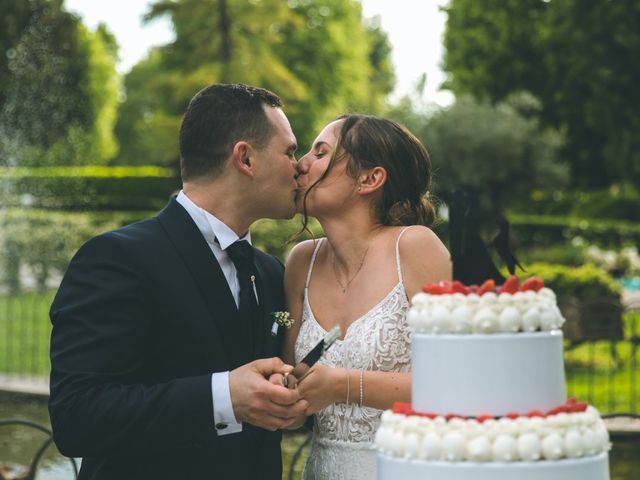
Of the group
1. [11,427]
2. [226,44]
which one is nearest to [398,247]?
[11,427]

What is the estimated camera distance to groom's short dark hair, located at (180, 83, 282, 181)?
394cm

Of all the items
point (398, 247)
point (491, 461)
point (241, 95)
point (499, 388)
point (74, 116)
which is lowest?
point (491, 461)

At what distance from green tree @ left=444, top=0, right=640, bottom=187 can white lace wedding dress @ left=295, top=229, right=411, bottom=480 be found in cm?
2489

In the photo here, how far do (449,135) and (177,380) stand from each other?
3039 centimetres

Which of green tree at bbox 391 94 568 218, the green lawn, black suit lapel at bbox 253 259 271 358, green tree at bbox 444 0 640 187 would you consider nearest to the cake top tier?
black suit lapel at bbox 253 259 271 358

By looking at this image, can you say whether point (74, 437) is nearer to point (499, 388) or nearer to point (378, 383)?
point (378, 383)

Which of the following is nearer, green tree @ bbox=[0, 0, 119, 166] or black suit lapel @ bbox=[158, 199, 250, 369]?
black suit lapel @ bbox=[158, 199, 250, 369]

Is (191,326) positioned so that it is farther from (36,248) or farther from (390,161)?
(36,248)

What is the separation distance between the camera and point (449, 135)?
3328cm

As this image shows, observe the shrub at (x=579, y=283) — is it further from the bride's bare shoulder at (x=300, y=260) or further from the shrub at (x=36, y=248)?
the shrub at (x=36, y=248)

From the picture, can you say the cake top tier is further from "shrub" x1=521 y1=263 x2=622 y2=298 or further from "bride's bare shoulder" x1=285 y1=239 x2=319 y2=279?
"shrub" x1=521 y1=263 x2=622 y2=298

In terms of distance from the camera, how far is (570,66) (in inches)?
1452

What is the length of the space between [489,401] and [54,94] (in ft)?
173

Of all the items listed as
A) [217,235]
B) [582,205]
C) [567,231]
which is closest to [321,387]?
[217,235]
